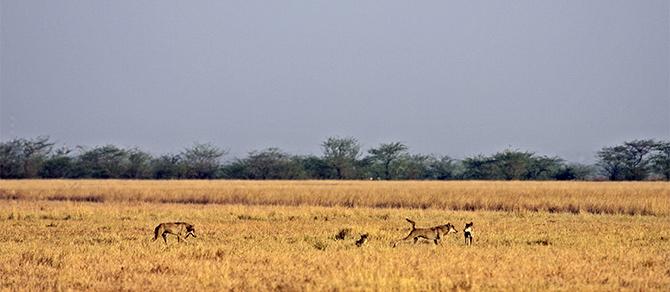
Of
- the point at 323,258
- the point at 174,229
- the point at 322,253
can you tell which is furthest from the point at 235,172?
the point at 323,258

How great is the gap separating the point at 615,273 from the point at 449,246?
4.80m

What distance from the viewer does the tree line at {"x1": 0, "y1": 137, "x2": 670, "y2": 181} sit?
3342 inches

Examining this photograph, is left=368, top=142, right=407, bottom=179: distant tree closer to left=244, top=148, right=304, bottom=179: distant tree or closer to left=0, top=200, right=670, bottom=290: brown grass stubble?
left=244, top=148, right=304, bottom=179: distant tree

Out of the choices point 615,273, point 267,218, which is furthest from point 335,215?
point 615,273

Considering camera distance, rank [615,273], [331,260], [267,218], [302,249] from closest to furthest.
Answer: [615,273]
[331,260]
[302,249]
[267,218]

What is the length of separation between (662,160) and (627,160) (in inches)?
140

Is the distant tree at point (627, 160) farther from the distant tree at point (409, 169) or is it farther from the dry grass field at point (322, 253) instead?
the dry grass field at point (322, 253)

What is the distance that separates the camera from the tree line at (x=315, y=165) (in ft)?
278

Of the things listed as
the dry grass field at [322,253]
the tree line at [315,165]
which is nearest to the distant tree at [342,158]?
the tree line at [315,165]

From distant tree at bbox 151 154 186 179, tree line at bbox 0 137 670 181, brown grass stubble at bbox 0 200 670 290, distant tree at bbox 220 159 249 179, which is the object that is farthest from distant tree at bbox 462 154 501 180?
brown grass stubble at bbox 0 200 670 290

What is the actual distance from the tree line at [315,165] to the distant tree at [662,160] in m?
0.21

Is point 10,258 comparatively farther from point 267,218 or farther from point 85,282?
point 267,218

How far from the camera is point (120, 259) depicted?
14969 millimetres

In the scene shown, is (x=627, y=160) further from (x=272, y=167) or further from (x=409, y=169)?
(x=272, y=167)
